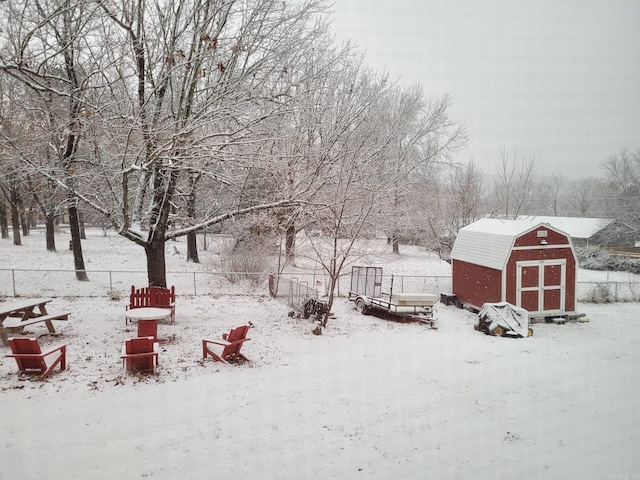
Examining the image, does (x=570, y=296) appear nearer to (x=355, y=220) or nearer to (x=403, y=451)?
(x=355, y=220)

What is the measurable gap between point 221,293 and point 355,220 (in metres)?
5.90

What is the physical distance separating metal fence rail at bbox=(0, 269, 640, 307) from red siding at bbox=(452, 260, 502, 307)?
2.08 metres

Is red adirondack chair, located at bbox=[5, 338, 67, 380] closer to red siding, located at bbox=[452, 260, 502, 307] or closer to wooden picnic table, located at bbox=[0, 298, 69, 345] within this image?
wooden picnic table, located at bbox=[0, 298, 69, 345]

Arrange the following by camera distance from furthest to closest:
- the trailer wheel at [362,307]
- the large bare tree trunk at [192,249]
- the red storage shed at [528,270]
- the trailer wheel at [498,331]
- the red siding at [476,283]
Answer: the large bare tree trunk at [192,249] < the red siding at [476,283] < the red storage shed at [528,270] < the trailer wheel at [362,307] < the trailer wheel at [498,331]

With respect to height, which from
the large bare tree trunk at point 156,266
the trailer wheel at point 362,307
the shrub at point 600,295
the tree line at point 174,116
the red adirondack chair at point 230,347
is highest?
the tree line at point 174,116

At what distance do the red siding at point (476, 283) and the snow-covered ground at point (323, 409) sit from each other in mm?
2883

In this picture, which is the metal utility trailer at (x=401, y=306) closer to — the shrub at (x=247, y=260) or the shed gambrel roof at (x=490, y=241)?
Answer: the shed gambrel roof at (x=490, y=241)

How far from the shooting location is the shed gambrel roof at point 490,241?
14141 millimetres

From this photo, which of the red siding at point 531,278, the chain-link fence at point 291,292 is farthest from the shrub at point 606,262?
the chain-link fence at point 291,292

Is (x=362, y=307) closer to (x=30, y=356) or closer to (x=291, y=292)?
(x=291, y=292)

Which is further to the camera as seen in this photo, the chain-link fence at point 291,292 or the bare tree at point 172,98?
the chain-link fence at point 291,292

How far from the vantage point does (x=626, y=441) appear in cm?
648

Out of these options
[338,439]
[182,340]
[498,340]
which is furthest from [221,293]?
[338,439]

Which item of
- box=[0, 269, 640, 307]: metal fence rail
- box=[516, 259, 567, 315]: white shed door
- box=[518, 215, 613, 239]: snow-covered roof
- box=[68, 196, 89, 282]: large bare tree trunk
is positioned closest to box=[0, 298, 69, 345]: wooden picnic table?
box=[0, 269, 640, 307]: metal fence rail
